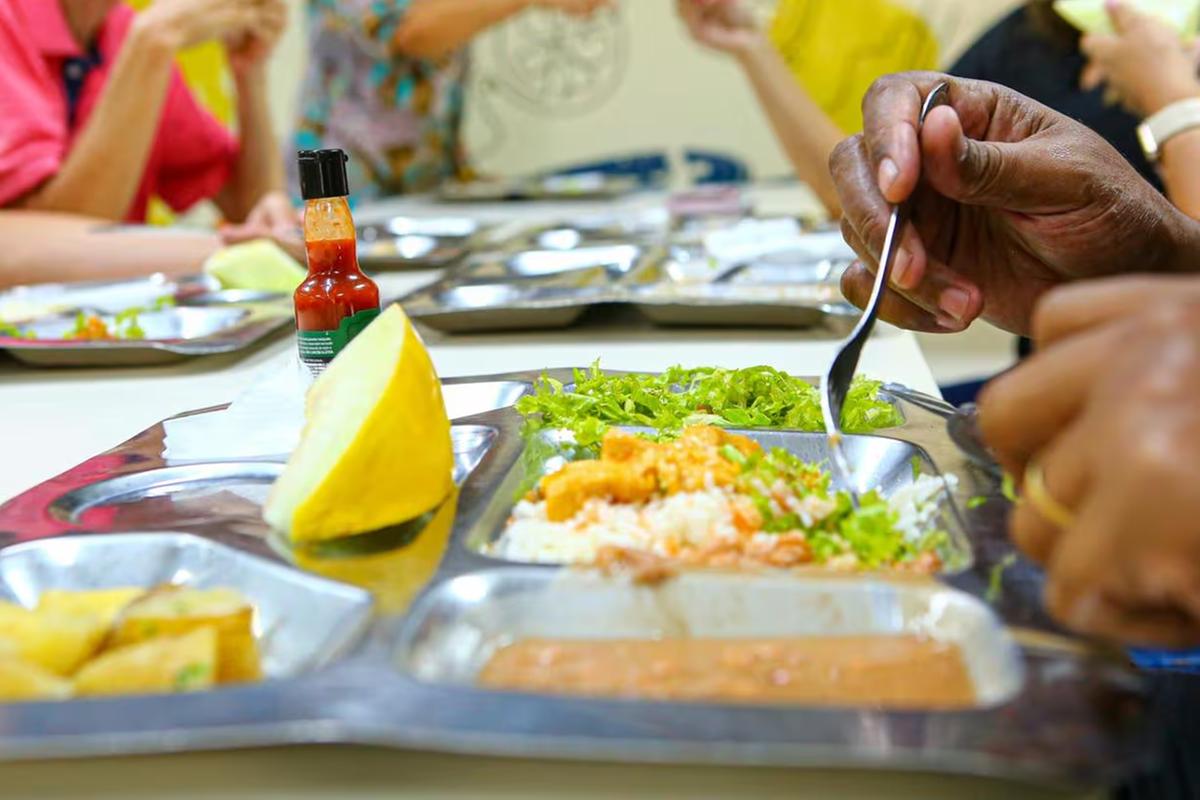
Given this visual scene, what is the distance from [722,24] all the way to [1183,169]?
1675 mm

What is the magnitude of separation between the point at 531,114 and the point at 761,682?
596 centimetres

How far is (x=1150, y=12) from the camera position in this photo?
2.62 m

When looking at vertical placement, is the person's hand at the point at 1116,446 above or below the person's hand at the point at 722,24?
above

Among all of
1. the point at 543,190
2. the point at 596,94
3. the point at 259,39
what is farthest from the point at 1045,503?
the point at 596,94

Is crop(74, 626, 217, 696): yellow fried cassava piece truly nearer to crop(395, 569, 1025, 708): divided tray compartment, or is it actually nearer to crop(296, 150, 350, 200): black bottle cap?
crop(395, 569, 1025, 708): divided tray compartment

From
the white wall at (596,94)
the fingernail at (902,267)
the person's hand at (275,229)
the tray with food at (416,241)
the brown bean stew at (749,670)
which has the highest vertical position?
the fingernail at (902,267)

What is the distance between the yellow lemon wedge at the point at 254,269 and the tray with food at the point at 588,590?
1042mm

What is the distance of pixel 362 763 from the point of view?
0.67 meters

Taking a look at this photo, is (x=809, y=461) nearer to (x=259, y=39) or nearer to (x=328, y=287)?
(x=328, y=287)

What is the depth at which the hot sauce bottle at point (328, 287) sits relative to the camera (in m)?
1.15

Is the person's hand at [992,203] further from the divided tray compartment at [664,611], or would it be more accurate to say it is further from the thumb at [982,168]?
the divided tray compartment at [664,611]

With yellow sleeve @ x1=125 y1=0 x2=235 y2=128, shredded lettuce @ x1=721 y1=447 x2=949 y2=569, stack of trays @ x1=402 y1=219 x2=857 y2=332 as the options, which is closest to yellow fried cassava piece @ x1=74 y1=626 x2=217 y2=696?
shredded lettuce @ x1=721 y1=447 x2=949 y2=569

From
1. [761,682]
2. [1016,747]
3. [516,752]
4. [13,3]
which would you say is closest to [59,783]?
[516,752]

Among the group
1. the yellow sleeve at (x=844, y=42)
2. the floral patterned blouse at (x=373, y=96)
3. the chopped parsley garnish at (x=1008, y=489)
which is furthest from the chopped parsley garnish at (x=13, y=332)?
the yellow sleeve at (x=844, y=42)
